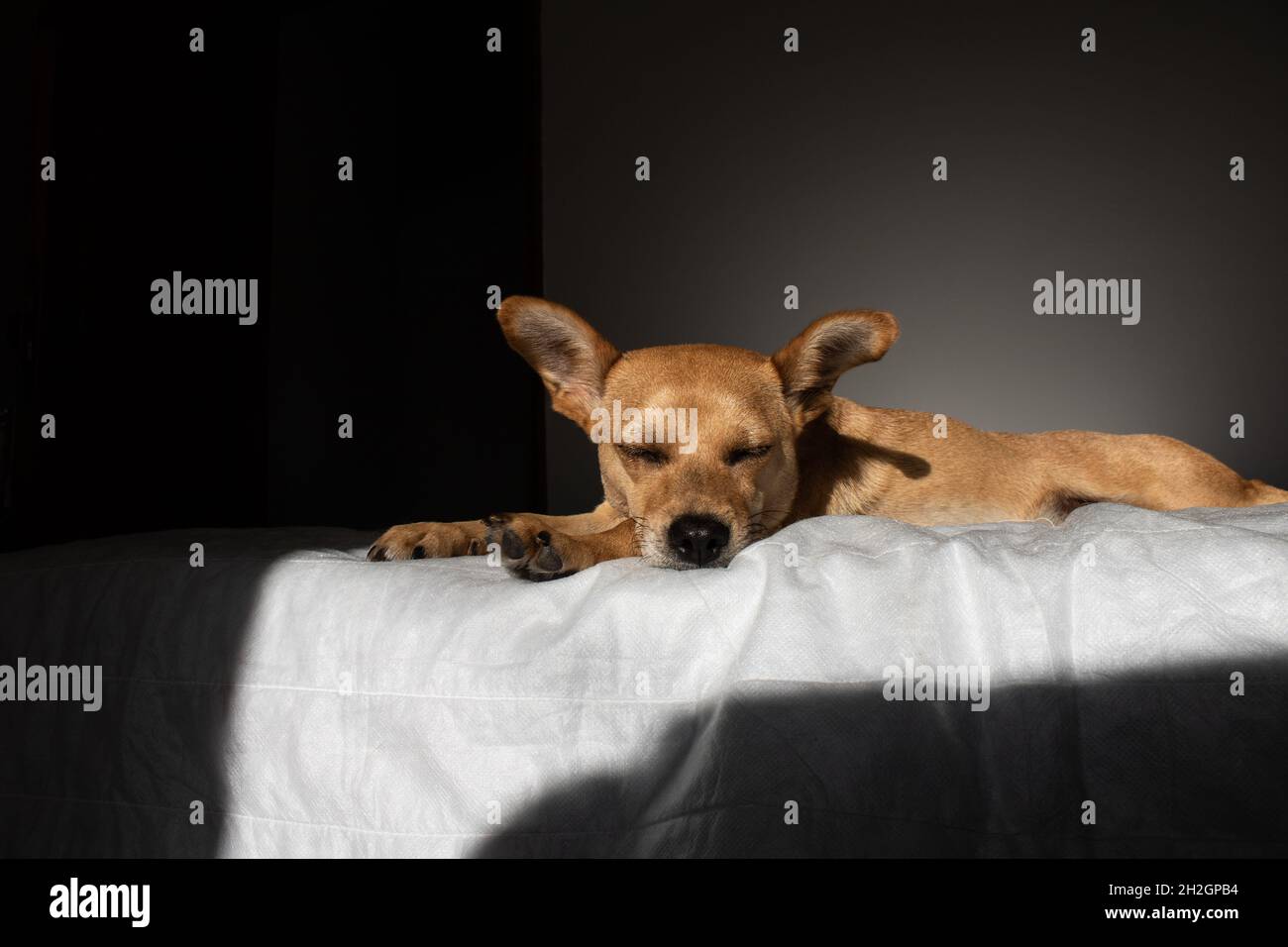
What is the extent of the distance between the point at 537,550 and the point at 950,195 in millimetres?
4425

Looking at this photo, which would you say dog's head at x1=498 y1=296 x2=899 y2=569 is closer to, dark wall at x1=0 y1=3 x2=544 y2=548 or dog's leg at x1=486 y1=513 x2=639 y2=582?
dog's leg at x1=486 y1=513 x2=639 y2=582

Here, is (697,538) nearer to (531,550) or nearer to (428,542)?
(531,550)

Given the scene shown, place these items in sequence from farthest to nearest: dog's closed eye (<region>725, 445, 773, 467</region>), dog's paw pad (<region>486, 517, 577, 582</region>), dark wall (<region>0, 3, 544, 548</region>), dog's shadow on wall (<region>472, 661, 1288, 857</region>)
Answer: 1. dark wall (<region>0, 3, 544, 548</region>)
2. dog's closed eye (<region>725, 445, 773, 467</region>)
3. dog's paw pad (<region>486, 517, 577, 582</region>)
4. dog's shadow on wall (<region>472, 661, 1288, 857</region>)

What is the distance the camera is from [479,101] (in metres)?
5.89

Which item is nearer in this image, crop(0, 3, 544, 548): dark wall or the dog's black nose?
the dog's black nose

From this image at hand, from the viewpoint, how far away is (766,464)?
2.17 metres

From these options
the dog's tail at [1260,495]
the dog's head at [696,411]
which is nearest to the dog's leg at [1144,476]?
the dog's tail at [1260,495]

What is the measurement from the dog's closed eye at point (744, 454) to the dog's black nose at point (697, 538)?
289mm

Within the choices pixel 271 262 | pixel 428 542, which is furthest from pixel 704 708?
pixel 271 262

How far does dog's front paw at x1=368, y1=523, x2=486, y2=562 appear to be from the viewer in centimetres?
190

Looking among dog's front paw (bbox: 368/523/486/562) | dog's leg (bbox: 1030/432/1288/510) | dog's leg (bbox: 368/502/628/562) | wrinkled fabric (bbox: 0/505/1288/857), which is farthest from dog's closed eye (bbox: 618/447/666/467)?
dog's leg (bbox: 1030/432/1288/510)

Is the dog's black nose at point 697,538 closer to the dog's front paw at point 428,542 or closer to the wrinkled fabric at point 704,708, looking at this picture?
the wrinkled fabric at point 704,708

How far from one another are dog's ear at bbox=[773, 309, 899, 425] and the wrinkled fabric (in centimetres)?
63
